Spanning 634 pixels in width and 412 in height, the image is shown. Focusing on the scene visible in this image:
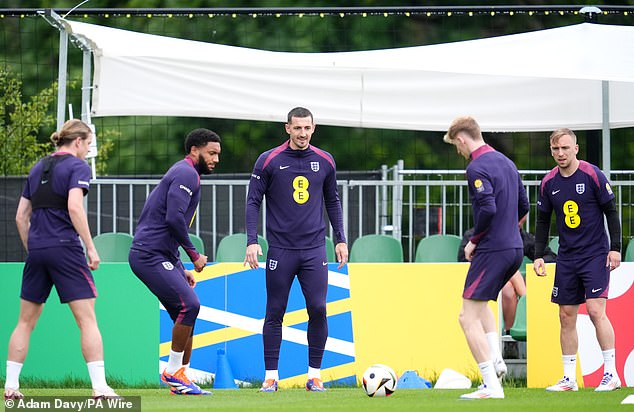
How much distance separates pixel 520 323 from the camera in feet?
38.5

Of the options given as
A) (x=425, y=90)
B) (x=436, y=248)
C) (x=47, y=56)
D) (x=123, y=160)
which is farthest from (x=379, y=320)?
(x=123, y=160)

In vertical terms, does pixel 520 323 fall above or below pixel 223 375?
above

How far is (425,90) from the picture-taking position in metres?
12.2

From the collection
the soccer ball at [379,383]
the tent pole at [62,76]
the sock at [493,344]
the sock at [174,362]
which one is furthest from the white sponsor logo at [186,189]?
the tent pole at [62,76]

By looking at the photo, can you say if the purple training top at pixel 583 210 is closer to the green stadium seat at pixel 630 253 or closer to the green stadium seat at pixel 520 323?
the green stadium seat at pixel 520 323

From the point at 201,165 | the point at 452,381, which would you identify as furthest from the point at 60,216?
the point at 452,381

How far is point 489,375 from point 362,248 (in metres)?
3.84

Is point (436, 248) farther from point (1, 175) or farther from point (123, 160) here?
point (123, 160)

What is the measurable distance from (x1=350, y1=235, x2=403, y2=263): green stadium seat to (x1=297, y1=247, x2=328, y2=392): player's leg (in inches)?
100

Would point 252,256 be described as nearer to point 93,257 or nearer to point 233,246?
point 93,257

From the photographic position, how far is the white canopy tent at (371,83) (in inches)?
452

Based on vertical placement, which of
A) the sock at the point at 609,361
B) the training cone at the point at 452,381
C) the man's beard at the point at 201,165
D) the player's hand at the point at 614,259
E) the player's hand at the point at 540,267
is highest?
the man's beard at the point at 201,165

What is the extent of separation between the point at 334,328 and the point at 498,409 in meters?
3.46

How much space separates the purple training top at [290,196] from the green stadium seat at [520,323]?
2.50m
